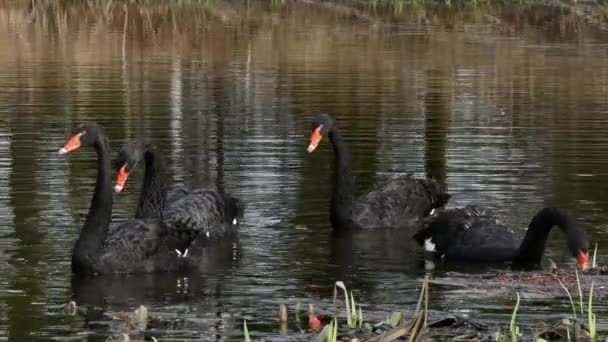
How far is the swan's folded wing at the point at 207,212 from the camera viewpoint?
1280cm

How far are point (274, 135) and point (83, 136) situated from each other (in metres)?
6.91

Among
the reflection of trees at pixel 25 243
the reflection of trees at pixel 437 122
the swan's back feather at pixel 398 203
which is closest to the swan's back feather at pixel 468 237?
the swan's back feather at pixel 398 203

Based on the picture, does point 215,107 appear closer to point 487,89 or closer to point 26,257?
point 487,89

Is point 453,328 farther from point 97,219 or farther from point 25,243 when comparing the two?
point 25,243

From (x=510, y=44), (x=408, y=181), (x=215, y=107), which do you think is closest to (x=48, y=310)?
(x=408, y=181)

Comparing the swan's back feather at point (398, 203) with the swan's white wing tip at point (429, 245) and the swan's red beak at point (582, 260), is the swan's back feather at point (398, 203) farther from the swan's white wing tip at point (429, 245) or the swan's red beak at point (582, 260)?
the swan's red beak at point (582, 260)

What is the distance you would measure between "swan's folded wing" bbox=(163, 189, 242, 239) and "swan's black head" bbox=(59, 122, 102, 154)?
1.32 m

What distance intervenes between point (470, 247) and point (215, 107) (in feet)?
31.1

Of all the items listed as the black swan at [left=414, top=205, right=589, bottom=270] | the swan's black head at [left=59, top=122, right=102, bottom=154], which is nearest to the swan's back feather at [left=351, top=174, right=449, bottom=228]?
the black swan at [left=414, top=205, right=589, bottom=270]

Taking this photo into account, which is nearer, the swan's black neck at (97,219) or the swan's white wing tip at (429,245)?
the swan's black neck at (97,219)

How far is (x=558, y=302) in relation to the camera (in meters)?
9.95

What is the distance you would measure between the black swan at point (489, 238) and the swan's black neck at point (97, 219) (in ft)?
8.45

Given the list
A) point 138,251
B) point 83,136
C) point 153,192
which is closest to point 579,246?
point 138,251

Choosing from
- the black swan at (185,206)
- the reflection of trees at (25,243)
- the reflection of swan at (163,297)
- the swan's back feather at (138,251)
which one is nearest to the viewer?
the reflection of swan at (163,297)
